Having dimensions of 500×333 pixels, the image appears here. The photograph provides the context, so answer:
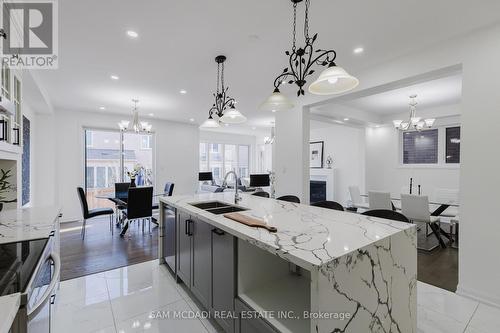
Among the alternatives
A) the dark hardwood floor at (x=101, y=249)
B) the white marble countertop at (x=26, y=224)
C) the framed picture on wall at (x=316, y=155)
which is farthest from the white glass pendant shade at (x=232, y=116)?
the framed picture on wall at (x=316, y=155)

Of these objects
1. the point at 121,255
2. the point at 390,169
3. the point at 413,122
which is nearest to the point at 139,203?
the point at 121,255

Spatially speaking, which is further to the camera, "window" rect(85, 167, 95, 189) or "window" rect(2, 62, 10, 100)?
"window" rect(85, 167, 95, 189)

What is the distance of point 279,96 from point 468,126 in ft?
6.67

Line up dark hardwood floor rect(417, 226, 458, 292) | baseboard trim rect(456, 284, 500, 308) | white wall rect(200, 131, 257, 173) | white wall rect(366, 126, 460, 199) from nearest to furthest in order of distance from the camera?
baseboard trim rect(456, 284, 500, 308)
dark hardwood floor rect(417, 226, 458, 292)
white wall rect(366, 126, 460, 199)
white wall rect(200, 131, 257, 173)

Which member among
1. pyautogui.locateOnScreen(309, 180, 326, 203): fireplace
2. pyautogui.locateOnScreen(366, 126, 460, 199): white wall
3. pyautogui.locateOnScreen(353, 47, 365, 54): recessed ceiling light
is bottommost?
pyautogui.locateOnScreen(309, 180, 326, 203): fireplace

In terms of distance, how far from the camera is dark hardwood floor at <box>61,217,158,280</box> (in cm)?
316

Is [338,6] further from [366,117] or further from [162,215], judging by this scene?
[366,117]

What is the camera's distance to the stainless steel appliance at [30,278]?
88 centimetres

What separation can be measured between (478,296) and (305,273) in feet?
6.30

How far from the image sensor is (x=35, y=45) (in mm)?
2645

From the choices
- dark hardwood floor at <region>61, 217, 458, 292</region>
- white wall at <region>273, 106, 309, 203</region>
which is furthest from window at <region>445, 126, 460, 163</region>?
white wall at <region>273, 106, 309, 203</region>

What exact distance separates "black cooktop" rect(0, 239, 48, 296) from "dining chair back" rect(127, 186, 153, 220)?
117 inches

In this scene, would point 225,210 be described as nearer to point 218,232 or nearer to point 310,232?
point 218,232

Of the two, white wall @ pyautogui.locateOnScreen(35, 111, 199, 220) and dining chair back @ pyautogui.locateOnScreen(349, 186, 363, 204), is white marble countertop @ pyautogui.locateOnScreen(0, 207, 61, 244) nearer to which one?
white wall @ pyautogui.locateOnScreen(35, 111, 199, 220)
